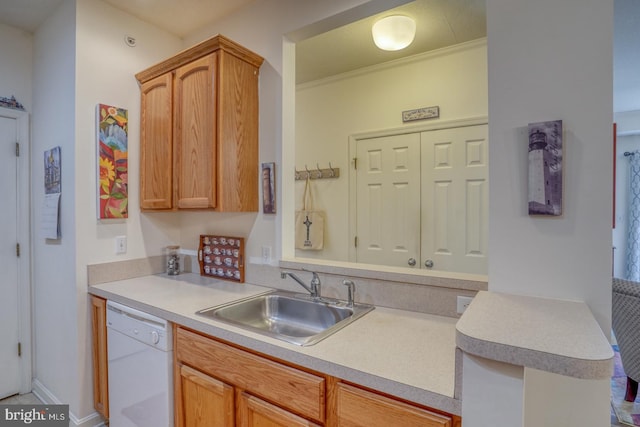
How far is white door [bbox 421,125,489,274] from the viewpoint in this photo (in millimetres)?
2525

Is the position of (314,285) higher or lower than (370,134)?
lower

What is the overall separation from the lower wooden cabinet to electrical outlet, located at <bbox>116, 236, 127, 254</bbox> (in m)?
0.99

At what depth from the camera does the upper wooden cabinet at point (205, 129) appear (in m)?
1.85

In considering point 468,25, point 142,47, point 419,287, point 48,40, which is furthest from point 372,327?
point 48,40

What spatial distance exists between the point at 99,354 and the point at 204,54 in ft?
6.23

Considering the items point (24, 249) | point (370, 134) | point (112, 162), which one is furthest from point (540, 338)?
point (24, 249)

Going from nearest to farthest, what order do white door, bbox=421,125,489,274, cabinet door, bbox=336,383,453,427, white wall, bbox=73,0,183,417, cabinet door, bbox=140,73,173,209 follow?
cabinet door, bbox=336,383,453,427, white wall, bbox=73,0,183,417, cabinet door, bbox=140,73,173,209, white door, bbox=421,125,489,274

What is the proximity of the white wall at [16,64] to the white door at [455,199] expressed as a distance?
10.2ft

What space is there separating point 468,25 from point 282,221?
1873mm

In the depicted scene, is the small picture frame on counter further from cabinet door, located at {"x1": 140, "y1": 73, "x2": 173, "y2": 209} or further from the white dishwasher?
the white dishwasher

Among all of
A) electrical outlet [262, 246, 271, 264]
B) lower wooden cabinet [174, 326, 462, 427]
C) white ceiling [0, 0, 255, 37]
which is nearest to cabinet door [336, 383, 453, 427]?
lower wooden cabinet [174, 326, 462, 427]

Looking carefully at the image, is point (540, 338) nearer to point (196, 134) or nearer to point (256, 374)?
point (256, 374)

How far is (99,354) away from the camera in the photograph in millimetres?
1989

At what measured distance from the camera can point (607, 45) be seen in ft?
3.32
